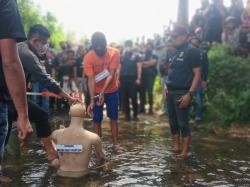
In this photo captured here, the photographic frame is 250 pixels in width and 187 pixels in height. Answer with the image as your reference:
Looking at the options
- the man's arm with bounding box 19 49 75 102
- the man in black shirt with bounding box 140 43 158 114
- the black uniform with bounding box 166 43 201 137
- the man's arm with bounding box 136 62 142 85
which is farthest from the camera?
the man in black shirt with bounding box 140 43 158 114

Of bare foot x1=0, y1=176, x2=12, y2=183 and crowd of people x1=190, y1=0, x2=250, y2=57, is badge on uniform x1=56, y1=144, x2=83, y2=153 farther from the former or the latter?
crowd of people x1=190, y1=0, x2=250, y2=57

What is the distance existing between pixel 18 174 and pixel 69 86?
958 cm

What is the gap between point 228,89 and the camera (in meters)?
10.6

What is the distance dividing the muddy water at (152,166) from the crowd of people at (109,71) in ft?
1.21

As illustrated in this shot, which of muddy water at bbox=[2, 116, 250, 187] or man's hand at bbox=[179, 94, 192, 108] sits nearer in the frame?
muddy water at bbox=[2, 116, 250, 187]

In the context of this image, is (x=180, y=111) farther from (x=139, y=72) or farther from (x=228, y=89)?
(x=139, y=72)

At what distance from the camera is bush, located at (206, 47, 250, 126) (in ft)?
32.2

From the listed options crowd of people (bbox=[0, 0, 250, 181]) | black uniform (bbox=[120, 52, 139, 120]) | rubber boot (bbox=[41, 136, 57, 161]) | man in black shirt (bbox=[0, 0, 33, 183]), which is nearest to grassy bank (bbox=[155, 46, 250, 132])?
crowd of people (bbox=[0, 0, 250, 181])

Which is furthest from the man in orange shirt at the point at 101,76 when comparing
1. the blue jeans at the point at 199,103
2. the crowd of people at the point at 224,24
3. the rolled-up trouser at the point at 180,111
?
the crowd of people at the point at 224,24

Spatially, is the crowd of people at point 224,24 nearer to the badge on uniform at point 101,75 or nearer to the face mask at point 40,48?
the badge on uniform at point 101,75

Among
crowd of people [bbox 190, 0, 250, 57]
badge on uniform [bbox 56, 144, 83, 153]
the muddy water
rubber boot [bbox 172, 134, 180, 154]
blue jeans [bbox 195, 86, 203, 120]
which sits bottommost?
the muddy water

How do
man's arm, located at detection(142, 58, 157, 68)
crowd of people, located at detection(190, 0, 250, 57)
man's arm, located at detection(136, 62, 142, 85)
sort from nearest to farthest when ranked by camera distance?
1. crowd of people, located at detection(190, 0, 250, 57)
2. man's arm, located at detection(136, 62, 142, 85)
3. man's arm, located at detection(142, 58, 157, 68)

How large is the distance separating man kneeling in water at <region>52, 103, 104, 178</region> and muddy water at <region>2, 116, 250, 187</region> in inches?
5.5

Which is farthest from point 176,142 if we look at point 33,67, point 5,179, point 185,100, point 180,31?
point 5,179
